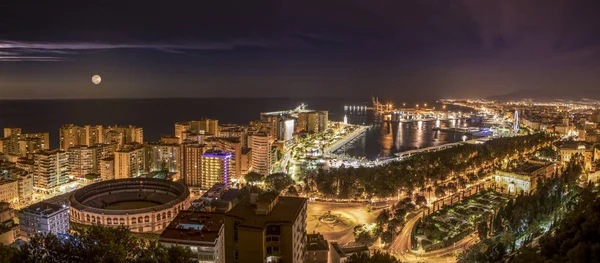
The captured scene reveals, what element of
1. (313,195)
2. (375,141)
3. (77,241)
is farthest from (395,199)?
(375,141)

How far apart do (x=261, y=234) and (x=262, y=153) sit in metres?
9.94

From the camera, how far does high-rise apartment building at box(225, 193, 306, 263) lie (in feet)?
13.2

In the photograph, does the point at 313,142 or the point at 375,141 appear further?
the point at 375,141

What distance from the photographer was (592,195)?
5.36 m

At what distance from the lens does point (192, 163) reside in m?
12.4

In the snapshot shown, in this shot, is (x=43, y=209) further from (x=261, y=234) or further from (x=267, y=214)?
(x=261, y=234)

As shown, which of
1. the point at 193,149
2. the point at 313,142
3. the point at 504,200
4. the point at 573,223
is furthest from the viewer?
the point at 313,142

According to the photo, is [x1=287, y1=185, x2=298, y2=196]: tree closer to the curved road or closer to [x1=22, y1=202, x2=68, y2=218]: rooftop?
the curved road

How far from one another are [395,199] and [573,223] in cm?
600

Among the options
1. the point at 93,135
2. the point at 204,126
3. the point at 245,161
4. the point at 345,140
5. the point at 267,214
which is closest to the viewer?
the point at 267,214

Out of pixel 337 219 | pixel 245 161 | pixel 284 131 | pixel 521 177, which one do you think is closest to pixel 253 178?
pixel 245 161

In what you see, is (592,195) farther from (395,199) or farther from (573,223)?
(395,199)

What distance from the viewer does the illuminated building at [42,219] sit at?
7.40m

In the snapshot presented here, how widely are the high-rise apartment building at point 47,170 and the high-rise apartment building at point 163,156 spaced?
2813mm
